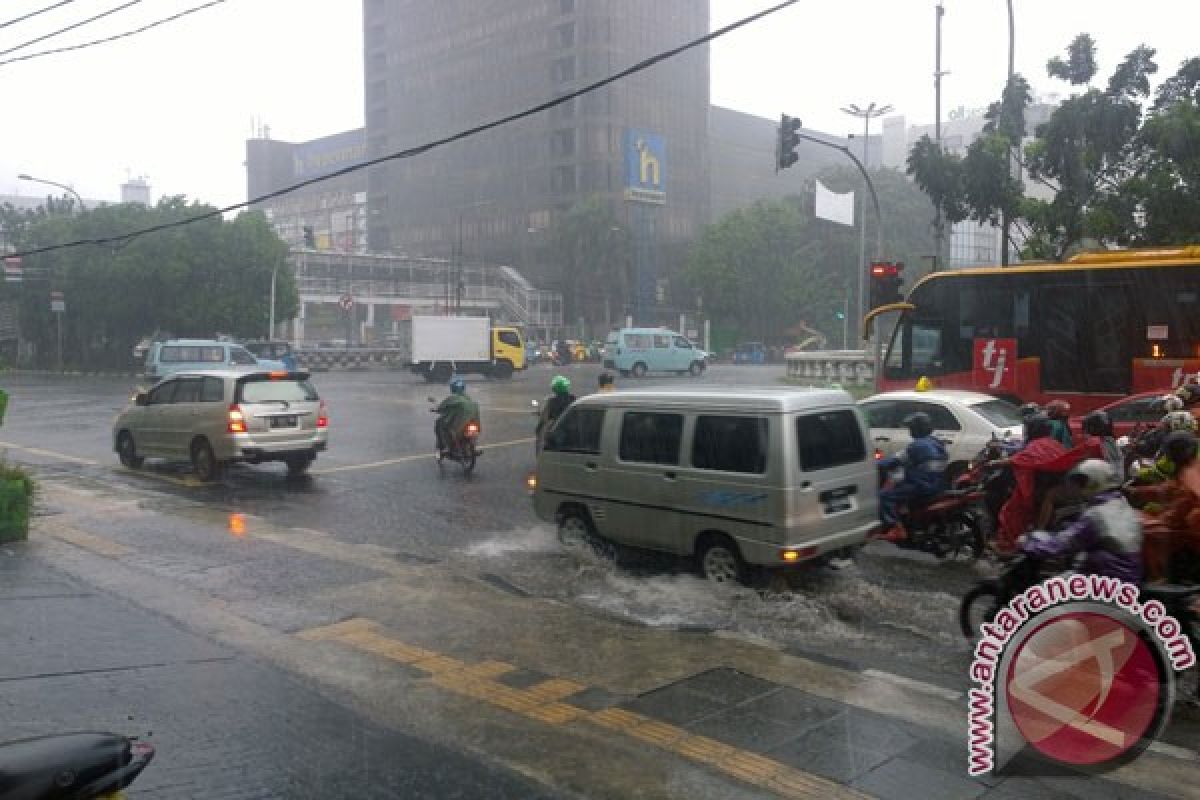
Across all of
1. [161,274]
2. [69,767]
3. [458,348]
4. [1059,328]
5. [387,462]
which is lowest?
[387,462]

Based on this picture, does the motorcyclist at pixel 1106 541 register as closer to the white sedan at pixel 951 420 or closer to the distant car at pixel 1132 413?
the white sedan at pixel 951 420

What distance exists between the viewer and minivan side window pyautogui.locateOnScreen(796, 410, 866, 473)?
760 cm

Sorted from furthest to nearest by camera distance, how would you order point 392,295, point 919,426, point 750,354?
point 392,295 → point 750,354 → point 919,426

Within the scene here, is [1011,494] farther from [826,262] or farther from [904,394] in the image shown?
[826,262]

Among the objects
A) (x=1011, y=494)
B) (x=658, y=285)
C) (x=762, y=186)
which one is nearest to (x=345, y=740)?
(x=1011, y=494)

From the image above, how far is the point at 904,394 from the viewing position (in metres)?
11.9

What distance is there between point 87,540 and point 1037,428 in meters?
9.40

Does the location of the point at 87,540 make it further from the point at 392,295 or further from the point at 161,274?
the point at 392,295

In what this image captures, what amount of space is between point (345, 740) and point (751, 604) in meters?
3.55

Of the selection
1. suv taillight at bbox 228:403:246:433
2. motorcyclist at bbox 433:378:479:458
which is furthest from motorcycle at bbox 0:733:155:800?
motorcyclist at bbox 433:378:479:458

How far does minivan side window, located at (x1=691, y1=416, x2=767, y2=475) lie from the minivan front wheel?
2.08ft

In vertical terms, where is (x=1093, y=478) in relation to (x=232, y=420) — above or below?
above

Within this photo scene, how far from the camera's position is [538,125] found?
3425 inches

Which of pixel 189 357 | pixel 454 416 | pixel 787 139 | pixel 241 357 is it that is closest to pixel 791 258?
pixel 241 357
